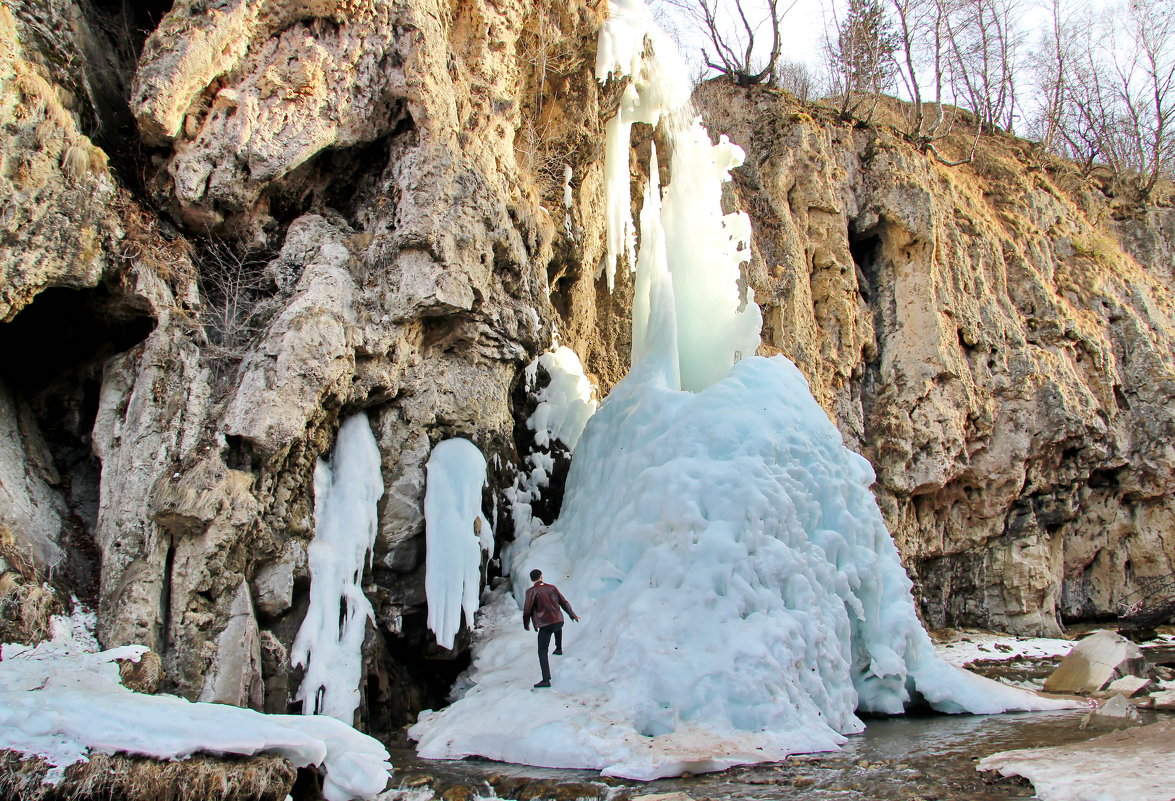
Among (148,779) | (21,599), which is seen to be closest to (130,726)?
(148,779)

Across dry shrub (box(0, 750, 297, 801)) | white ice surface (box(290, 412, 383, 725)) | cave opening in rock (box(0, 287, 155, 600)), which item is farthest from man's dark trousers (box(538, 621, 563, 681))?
cave opening in rock (box(0, 287, 155, 600))

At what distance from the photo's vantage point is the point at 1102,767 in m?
4.28

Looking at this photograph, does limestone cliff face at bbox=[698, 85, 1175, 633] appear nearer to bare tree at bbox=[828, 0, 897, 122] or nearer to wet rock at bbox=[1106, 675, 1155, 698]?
bare tree at bbox=[828, 0, 897, 122]

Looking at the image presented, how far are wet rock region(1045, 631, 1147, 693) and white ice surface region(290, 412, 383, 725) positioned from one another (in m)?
7.78

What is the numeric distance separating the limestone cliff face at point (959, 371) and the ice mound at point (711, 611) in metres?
5.94

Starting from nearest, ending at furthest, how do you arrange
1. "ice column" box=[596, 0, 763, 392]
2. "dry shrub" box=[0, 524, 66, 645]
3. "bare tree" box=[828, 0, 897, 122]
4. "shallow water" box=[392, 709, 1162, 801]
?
"shallow water" box=[392, 709, 1162, 801] → "dry shrub" box=[0, 524, 66, 645] → "ice column" box=[596, 0, 763, 392] → "bare tree" box=[828, 0, 897, 122]

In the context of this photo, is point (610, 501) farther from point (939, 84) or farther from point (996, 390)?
point (939, 84)

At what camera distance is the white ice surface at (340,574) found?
6398 millimetres

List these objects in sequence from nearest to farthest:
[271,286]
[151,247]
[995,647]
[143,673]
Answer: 1. [143,673]
2. [151,247]
3. [271,286]
4. [995,647]

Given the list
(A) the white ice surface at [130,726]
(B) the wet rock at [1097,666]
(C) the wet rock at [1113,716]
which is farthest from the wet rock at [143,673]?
(B) the wet rock at [1097,666]

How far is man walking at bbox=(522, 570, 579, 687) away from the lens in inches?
251

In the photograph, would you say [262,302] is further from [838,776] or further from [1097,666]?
[1097,666]

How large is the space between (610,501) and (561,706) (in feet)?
8.67

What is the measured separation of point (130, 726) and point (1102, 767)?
5437 mm
